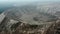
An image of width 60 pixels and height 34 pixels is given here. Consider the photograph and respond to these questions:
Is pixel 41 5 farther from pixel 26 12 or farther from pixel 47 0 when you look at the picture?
pixel 26 12

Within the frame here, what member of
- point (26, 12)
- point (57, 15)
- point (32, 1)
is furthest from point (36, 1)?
point (57, 15)

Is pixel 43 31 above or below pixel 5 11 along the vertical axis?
below

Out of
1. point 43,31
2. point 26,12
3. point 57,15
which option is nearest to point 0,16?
point 26,12

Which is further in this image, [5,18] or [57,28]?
[5,18]

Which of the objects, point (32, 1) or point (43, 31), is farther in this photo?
point (32, 1)

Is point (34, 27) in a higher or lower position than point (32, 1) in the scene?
lower

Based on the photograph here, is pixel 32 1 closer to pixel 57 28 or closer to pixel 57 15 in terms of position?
pixel 57 15

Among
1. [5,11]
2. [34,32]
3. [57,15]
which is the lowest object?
[34,32]

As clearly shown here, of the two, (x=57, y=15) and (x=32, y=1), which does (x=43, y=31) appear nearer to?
(x=57, y=15)
